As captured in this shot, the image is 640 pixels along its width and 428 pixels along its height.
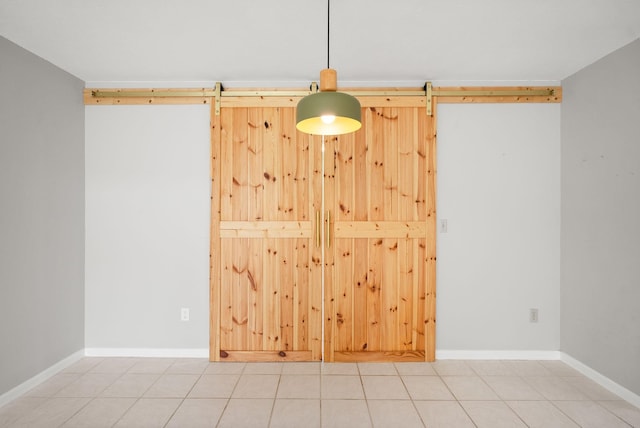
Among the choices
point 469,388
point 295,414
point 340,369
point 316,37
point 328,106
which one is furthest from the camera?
point 340,369

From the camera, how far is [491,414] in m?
2.25

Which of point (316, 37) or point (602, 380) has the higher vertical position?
→ point (316, 37)

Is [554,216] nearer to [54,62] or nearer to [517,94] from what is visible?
[517,94]

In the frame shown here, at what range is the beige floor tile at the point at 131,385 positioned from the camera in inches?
98.0

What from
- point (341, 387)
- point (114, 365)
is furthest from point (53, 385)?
point (341, 387)

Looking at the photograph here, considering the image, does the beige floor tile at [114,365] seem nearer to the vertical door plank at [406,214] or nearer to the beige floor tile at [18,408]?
the beige floor tile at [18,408]

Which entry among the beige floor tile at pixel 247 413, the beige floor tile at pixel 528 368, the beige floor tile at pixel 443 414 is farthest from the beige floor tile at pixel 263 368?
the beige floor tile at pixel 528 368

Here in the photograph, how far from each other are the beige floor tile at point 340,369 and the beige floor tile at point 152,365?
1.35 meters

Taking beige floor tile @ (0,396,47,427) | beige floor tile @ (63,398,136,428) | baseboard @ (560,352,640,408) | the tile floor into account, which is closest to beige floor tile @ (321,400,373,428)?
the tile floor

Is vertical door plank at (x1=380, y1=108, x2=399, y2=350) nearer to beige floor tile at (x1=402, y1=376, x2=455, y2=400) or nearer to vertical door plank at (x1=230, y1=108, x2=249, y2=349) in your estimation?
beige floor tile at (x1=402, y1=376, x2=455, y2=400)

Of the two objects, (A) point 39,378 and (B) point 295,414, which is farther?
(A) point 39,378

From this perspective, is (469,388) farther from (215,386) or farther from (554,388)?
(215,386)

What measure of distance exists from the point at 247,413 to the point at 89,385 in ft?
4.39

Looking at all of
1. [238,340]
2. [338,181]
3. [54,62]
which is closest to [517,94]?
[338,181]
